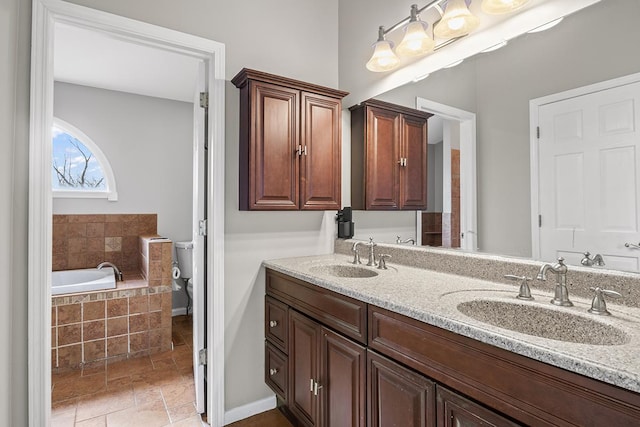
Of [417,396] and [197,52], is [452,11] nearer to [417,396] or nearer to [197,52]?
[197,52]

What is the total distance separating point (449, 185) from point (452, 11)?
0.85 metres

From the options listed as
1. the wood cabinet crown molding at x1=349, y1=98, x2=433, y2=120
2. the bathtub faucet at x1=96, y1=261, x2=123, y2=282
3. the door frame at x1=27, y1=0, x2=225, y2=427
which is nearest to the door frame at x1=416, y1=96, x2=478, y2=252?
the wood cabinet crown molding at x1=349, y1=98, x2=433, y2=120

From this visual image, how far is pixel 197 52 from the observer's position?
74.4 inches

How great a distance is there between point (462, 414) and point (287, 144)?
155cm

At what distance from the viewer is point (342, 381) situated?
4.65 ft

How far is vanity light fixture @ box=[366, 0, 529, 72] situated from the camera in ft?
5.01

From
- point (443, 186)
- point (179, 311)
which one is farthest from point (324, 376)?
point (179, 311)

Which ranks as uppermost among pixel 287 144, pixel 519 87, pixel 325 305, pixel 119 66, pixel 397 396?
pixel 119 66

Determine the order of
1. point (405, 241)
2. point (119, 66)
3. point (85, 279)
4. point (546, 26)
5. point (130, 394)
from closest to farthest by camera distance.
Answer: point (546, 26)
point (405, 241)
point (130, 394)
point (119, 66)
point (85, 279)

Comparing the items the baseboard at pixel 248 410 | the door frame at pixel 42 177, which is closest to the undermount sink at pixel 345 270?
the baseboard at pixel 248 410

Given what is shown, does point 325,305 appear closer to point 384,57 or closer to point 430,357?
point 430,357

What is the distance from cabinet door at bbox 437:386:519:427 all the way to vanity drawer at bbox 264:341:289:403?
1.04 metres

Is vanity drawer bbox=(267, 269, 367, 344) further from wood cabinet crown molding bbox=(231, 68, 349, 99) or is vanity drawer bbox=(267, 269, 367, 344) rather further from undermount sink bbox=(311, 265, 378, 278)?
wood cabinet crown molding bbox=(231, 68, 349, 99)

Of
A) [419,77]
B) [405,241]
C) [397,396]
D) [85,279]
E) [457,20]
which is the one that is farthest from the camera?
[85,279]
